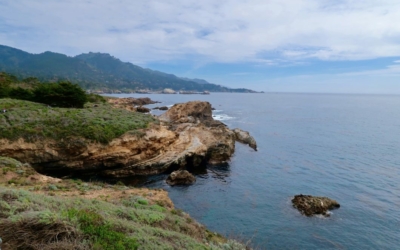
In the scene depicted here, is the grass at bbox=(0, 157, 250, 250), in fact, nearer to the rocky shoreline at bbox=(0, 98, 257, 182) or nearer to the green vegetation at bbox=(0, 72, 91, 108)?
the rocky shoreline at bbox=(0, 98, 257, 182)

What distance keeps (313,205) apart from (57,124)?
23872 millimetres

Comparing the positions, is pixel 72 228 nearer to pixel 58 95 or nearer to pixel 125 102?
pixel 58 95

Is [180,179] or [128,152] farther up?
[128,152]

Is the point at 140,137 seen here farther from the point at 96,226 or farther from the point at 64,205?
the point at 96,226

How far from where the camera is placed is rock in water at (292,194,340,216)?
20.7 metres

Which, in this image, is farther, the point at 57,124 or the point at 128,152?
the point at 128,152

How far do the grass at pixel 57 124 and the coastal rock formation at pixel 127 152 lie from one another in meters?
0.59

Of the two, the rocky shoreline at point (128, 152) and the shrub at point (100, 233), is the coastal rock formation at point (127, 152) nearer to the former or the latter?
the rocky shoreline at point (128, 152)

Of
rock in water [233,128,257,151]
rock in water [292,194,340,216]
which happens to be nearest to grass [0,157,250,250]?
rock in water [292,194,340,216]

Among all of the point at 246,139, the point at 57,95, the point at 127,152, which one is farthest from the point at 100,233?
the point at 246,139

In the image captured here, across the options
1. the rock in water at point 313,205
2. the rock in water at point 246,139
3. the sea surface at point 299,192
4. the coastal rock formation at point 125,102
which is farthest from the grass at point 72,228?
the coastal rock formation at point 125,102

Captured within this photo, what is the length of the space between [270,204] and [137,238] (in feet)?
54.3

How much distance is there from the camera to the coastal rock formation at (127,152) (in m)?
23.7

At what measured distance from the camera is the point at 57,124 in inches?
1007
